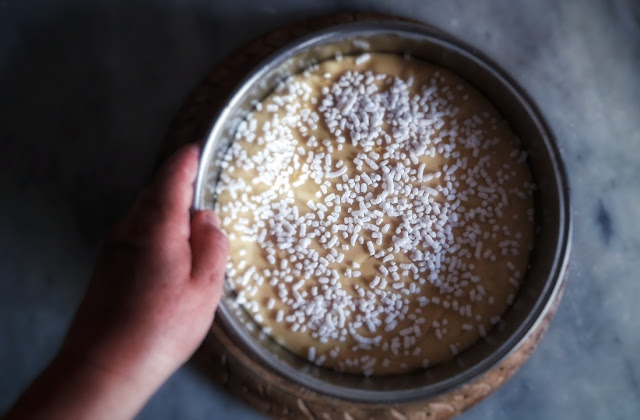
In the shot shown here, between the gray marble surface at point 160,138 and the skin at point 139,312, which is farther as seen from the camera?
the gray marble surface at point 160,138

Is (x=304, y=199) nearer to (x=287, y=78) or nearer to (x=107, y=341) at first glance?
(x=287, y=78)

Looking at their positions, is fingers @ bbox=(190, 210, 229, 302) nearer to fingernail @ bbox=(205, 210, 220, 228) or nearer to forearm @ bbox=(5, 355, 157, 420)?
fingernail @ bbox=(205, 210, 220, 228)

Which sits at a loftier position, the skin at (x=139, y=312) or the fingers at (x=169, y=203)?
the fingers at (x=169, y=203)

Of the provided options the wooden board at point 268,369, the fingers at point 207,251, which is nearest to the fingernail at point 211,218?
the fingers at point 207,251

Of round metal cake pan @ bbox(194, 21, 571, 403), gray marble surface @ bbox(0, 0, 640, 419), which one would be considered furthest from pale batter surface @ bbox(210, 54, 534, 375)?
gray marble surface @ bbox(0, 0, 640, 419)

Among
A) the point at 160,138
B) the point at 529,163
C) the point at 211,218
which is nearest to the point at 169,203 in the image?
the point at 211,218

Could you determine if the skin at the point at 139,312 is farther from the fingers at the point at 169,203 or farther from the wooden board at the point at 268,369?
the wooden board at the point at 268,369

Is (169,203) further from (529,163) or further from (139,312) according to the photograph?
(529,163)
